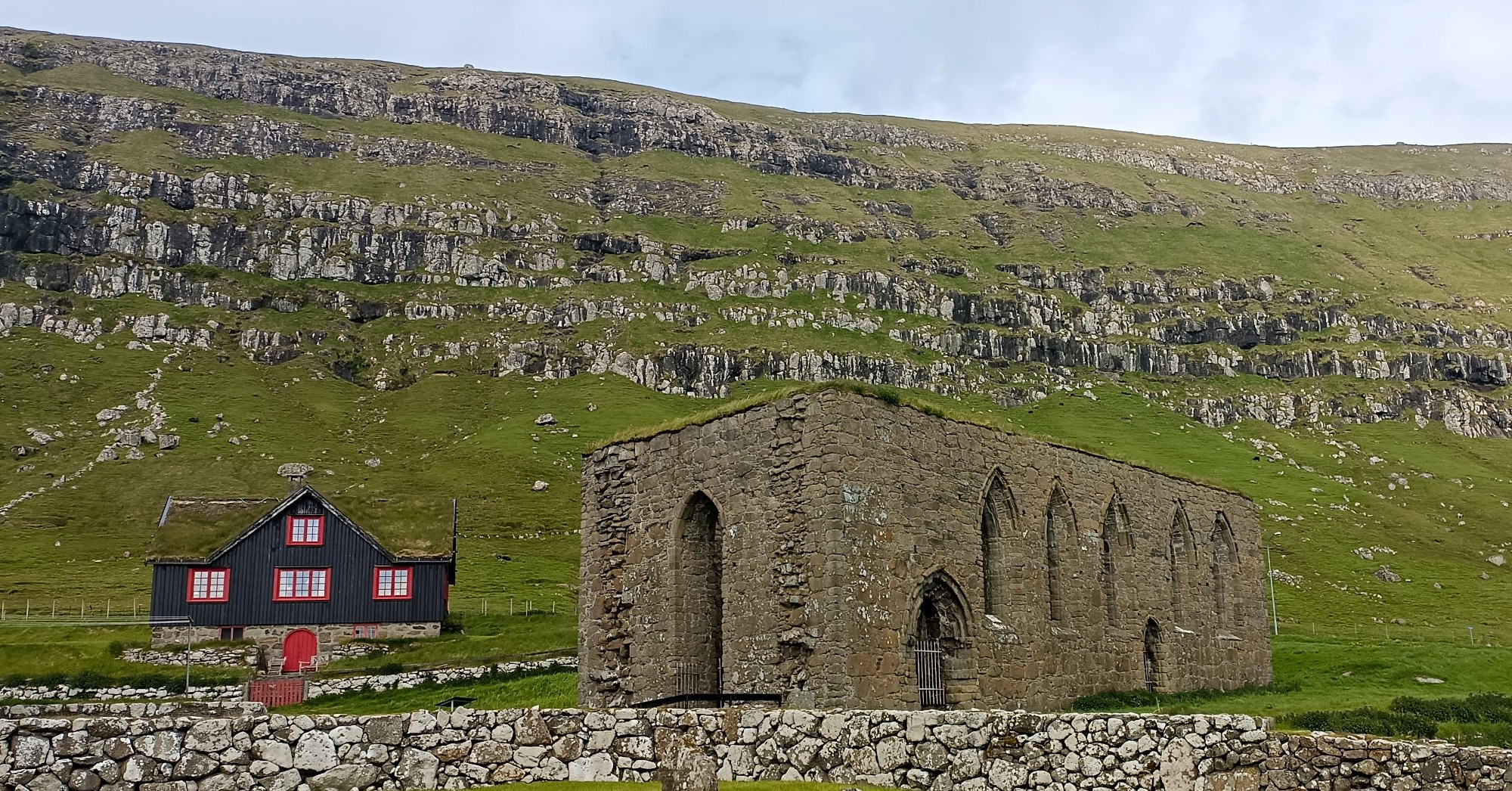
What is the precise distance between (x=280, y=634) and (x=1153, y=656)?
1545 inches

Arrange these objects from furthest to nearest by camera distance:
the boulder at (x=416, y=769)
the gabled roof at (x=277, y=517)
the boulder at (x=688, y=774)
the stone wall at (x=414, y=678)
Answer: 1. the gabled roof at (x=277, y=517)
2. the stone wall at (x=414, y=678)
3. the boulder at (x=416, y=769)
4. the boulder at (x=688, y=774)

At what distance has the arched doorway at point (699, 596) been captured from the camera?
24828mm

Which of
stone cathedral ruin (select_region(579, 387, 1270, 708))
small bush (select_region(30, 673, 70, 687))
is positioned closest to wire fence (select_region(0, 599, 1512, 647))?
small bush (select_region(30, 673, 70, 687))

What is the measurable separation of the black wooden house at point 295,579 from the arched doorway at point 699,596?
30887 millimetres

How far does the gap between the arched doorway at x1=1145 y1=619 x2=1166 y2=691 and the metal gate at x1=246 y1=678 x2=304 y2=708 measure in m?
30.9

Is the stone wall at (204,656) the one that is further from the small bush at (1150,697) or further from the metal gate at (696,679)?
the small bush at (1150,697)

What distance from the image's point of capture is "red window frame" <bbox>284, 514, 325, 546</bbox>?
51344 millimetres

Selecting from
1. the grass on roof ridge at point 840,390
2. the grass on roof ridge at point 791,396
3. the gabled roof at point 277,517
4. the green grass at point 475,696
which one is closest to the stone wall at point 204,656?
the gabled roof at point 277,517

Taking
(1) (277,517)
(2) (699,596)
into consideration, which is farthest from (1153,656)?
(1) (277,517)

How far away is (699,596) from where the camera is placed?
25.3 metres

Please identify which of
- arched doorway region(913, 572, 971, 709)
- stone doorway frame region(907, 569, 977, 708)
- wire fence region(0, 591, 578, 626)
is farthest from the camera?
wire fence region(0, 591, 578, 626)

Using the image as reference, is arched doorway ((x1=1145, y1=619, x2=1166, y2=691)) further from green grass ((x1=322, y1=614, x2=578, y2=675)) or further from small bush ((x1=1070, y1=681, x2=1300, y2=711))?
green grass ((x1=322, y1=614, x2=578, y2=675))

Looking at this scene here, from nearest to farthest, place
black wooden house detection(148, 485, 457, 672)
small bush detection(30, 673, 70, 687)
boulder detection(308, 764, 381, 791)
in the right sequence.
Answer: boulder detection(308, 764, 381, 791) → small bush detection(30, 673, 70, 687) → black wooden house detection(148, 485, 457, 672)

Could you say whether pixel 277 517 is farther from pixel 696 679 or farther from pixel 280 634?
pixel 696 679
